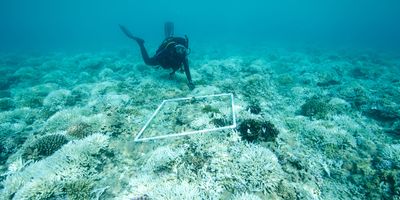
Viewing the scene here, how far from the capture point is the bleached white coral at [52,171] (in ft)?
16.4

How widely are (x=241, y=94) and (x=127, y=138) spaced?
5797 mm

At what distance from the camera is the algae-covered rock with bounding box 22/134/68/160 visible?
640 centimetres

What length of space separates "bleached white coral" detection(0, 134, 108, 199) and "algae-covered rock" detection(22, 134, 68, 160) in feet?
1.52

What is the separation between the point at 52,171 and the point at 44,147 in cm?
150

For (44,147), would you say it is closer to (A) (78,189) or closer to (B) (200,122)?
(A) (78,189)

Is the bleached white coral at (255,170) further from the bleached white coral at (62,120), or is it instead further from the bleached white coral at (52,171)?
the bleached white coral at (62,120)

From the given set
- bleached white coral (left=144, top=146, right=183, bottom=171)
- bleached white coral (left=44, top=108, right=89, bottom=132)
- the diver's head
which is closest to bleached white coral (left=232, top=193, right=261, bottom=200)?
bleached white coral (left=144, top=146, right=183, bottom=171)

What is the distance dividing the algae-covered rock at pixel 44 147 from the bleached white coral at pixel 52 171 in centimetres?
46

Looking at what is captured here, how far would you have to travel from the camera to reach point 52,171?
17.7 feet

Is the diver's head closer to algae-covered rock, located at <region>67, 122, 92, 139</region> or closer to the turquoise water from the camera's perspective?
the turquoise water

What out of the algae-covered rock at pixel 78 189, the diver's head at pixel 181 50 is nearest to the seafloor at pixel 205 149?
the algae-covered rock at pixel 78 189

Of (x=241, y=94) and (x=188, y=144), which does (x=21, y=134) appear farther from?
(x=241, y=94)

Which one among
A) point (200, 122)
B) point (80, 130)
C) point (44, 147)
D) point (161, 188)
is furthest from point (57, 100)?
point (161, 188)

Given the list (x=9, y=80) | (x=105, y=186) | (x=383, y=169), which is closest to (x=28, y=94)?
(x=9, y=80)
